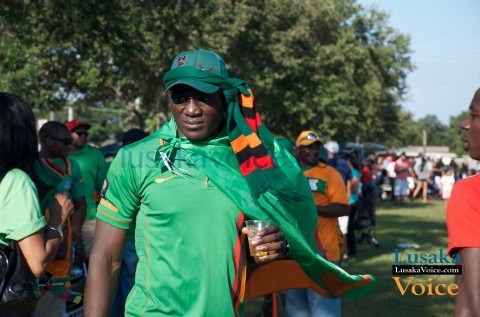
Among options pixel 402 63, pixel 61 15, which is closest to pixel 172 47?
pixel 61 15

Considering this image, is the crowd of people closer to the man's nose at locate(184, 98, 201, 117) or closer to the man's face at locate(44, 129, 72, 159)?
the man's nose at locate(184, 98, 201, 117)

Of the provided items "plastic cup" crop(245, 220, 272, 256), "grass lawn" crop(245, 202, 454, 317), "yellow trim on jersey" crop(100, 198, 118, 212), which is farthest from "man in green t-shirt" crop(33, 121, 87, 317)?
"grass lawn" crop(245, 202, 454, 317)

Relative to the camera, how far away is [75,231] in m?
6.97

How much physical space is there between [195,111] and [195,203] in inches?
16.8

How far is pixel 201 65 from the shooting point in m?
3.31

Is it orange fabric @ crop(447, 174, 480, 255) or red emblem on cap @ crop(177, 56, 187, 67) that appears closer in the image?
orange fabric @ crop(447, 174, 480, 255)

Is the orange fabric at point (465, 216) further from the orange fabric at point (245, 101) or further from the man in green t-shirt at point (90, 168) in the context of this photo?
the man in green t-shirt at point (90, 168)

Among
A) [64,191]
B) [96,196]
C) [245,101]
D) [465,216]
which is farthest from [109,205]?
[96,196]

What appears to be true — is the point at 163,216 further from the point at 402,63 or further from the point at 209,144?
the point at 402,63

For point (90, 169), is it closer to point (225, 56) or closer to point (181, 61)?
point (181, 61)

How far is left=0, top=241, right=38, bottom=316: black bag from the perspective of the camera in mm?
3312

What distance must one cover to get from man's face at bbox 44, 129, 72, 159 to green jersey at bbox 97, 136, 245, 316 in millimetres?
3886

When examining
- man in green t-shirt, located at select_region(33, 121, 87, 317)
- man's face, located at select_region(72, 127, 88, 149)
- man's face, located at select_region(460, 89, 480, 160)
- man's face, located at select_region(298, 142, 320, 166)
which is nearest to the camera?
man's face, located at select_region(460, 89, 480, 160)

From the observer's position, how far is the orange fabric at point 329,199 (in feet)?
23.3
